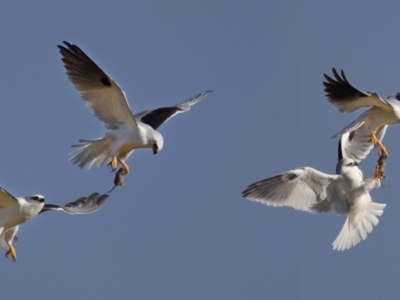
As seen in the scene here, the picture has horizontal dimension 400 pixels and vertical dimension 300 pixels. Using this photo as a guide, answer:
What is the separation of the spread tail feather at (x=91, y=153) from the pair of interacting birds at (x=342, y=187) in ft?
5.30

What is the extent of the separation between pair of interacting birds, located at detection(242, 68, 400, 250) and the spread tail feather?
1.62 meters

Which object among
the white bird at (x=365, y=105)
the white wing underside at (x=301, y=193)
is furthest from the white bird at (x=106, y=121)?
the white bird at (x=365, y=105)

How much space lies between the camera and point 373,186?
50.6ft

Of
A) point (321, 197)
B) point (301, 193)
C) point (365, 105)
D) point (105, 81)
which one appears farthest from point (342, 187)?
point (105, 81)

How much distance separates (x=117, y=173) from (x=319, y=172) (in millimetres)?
2249

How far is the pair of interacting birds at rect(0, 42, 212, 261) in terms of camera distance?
599 inches

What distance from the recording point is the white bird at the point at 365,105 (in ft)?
50.4

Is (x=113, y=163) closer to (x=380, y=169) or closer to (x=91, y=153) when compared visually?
(x=91, y=153)

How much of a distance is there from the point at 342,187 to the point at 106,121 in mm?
2729

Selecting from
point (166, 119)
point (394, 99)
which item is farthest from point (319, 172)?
point (166, 119)

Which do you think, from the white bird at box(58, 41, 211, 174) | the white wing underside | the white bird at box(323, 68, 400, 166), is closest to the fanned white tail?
the white wing underside

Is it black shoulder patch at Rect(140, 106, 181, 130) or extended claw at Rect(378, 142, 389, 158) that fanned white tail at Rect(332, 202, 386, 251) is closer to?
extended claw at Rect(378, 142, 389, 158)

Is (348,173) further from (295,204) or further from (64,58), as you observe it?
(64,58)

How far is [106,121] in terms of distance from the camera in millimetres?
15625
